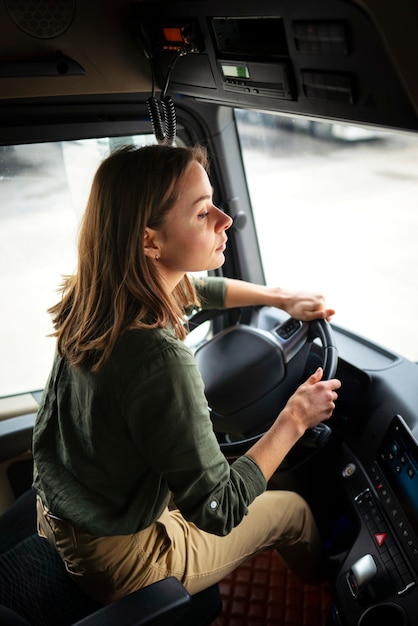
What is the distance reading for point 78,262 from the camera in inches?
54.8

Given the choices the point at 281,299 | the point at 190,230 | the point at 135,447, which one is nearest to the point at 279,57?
the point at 190,230

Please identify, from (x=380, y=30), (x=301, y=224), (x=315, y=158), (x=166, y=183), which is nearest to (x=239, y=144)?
(x=315, y=158)

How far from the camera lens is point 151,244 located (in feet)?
4.31

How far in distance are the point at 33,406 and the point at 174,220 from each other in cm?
125

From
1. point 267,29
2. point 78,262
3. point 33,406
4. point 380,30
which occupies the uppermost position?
point 267,29

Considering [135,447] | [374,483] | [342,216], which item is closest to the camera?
[135,447]

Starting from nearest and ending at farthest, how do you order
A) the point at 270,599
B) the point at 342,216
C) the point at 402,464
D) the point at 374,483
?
the point at 402,464 < the point at 374,483 < the point at 270,599 < the point at 342,216

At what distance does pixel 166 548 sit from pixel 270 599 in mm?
840

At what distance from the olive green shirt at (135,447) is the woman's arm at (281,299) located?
55cm

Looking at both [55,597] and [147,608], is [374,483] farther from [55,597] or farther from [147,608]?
[55,597]

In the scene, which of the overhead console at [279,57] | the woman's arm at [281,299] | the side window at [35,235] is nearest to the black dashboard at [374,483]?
the woman's arm at [281,299]

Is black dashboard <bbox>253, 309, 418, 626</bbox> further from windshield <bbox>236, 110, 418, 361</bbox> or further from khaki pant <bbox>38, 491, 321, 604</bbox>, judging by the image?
windshield <bbox>236, 110, 418, 361</bbox>

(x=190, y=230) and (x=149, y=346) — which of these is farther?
(x=190, y=230)

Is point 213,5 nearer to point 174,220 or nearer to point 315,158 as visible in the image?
point 174,220
